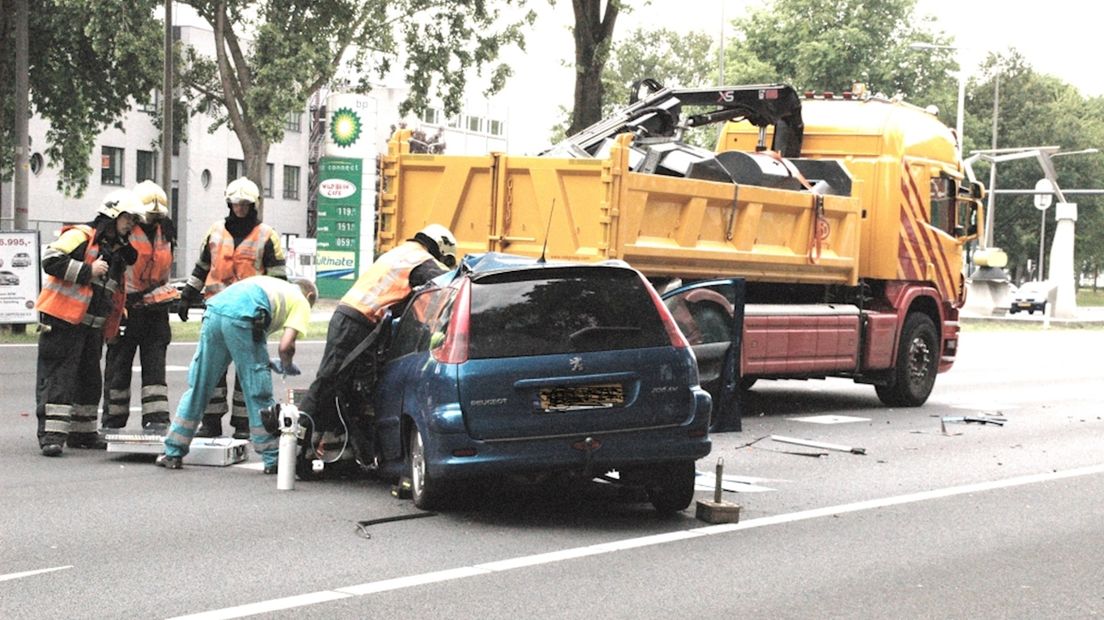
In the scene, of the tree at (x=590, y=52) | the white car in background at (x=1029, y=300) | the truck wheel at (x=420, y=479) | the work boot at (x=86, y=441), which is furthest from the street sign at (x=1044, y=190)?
the truck wheel at (x=420, y=479)

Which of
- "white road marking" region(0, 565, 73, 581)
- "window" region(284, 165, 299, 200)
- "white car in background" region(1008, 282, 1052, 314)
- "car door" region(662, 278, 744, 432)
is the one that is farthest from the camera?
"window" region(284, 165, 299, 200)

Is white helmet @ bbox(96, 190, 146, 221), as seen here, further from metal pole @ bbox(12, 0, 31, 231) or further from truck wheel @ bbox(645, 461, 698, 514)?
metal pole @ bbox(12, 0, 31, 231)

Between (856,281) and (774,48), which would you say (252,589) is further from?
(774,48)

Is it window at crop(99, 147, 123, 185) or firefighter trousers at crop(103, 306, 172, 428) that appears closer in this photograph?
firefighter trousers at crop(103, 306, 172, 428)

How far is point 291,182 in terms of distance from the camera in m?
72.2

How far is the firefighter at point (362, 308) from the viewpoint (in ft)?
32.1

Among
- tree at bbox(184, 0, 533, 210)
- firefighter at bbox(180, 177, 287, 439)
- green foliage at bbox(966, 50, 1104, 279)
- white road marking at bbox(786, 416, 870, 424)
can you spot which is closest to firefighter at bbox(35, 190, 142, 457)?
firefighter at bbox(180, 177, 287, 439)

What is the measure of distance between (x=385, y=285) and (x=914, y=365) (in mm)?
8760

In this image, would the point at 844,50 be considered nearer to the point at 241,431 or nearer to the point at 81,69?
the point at 81,69

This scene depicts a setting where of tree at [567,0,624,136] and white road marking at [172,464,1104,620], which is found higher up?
tree at [567,0,624,136]

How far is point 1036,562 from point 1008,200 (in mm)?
77311

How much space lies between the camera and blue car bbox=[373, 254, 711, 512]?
823 cm

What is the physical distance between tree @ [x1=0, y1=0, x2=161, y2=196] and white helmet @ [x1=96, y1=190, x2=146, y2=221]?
19450 millimetres

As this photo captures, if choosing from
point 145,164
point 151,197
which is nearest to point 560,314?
point 151,197
